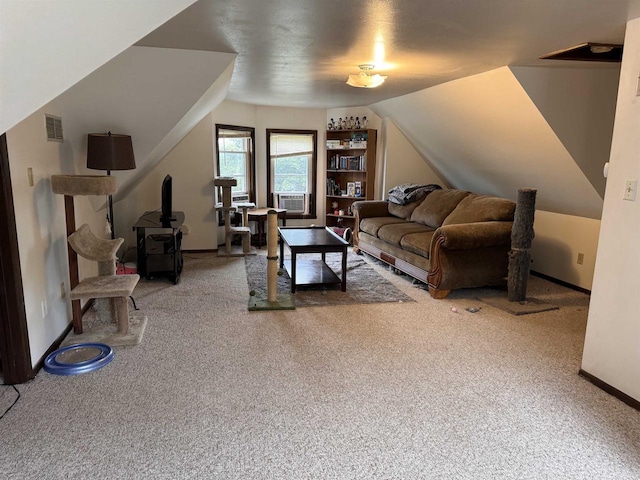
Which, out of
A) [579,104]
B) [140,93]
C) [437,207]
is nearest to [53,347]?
[140,93]

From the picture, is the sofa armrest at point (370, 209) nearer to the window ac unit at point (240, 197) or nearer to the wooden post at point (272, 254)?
the window ac unit at point (240, 197)

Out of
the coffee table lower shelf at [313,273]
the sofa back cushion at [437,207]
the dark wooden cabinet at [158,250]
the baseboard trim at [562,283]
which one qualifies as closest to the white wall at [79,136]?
the dark wooden cabinet at [158,250]

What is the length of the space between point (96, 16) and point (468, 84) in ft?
11.3

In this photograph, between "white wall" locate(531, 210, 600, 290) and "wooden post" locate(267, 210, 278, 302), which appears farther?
"white wall" locate(531, 210, 600, 290)

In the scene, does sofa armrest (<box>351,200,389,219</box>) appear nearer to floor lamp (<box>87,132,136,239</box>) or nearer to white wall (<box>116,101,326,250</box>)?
white wall (<box>116,101,326,250</box>)

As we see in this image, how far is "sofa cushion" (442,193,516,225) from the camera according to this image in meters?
4.19

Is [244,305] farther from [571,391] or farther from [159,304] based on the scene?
[571,391]

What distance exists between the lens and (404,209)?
5609mm

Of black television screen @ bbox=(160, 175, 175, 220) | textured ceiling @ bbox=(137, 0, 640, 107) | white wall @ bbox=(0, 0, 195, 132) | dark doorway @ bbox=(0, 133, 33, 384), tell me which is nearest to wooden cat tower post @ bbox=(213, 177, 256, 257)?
black television screen @ bbox=(160, 175, 175, 220)

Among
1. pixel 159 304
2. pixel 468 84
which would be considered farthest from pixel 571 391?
pixel 159 304

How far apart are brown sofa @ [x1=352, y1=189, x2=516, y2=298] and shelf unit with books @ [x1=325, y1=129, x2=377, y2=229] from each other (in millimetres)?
1433

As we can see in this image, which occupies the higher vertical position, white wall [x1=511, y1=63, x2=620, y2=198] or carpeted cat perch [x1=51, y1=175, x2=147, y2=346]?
white wall [x1=511, y1=63, x2=620, y2=198]

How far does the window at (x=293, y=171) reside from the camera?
696cm

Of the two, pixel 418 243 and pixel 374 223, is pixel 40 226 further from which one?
pixel 374 223
